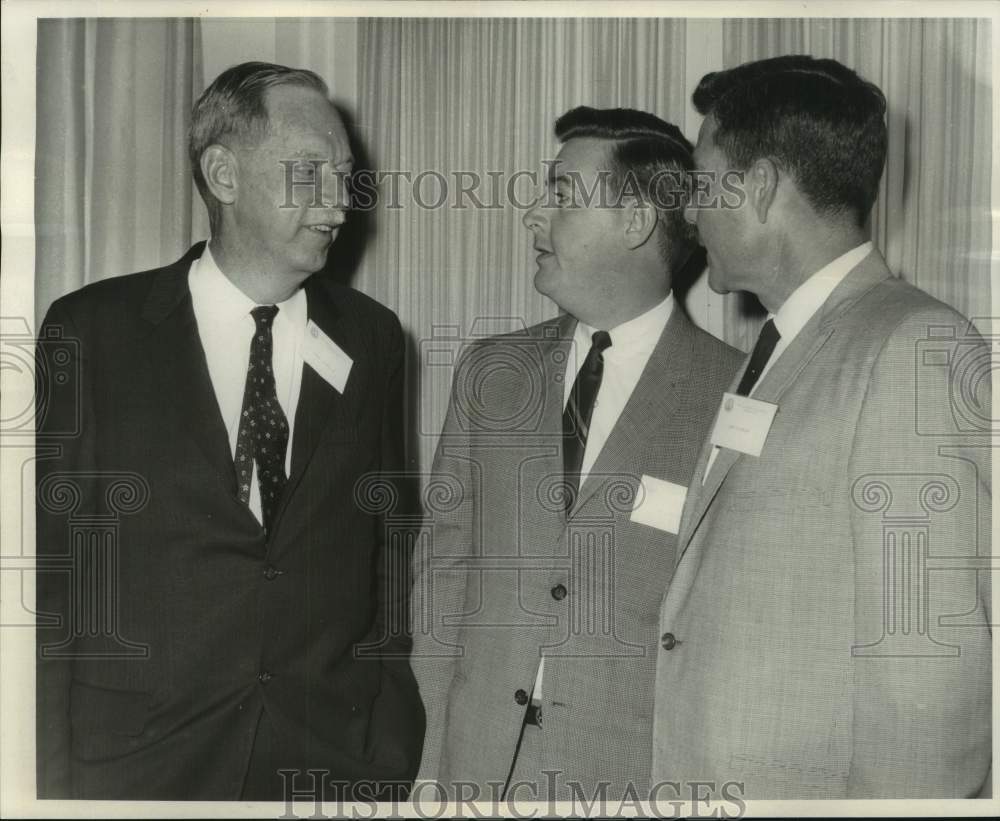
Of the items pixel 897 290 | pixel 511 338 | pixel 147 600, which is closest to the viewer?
pixel 897 290

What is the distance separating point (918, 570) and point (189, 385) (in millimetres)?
1453

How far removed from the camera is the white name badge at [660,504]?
1958mm

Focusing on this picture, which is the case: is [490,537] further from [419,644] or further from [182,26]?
[182,26]

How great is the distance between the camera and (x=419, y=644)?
2.08 metres

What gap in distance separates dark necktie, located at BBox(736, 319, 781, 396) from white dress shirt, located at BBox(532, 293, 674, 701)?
0.20 m

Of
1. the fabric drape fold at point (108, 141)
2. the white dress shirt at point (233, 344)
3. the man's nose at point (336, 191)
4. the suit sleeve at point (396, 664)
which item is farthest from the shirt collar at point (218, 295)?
the suit sleeve at point (396, 664)

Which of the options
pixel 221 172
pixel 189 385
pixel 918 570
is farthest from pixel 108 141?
pixel 918 570

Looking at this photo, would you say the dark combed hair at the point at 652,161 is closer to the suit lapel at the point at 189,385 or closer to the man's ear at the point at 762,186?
the man's ear at the point at 762,186

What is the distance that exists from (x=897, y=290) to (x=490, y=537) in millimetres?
903

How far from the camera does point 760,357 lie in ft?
6.17

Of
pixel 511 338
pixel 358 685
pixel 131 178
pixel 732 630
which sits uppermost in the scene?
pixel 131 178

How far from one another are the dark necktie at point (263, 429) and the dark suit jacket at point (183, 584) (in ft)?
0.08


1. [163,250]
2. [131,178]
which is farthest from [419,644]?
[131,178]

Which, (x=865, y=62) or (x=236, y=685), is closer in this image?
(x=236, y=685)
